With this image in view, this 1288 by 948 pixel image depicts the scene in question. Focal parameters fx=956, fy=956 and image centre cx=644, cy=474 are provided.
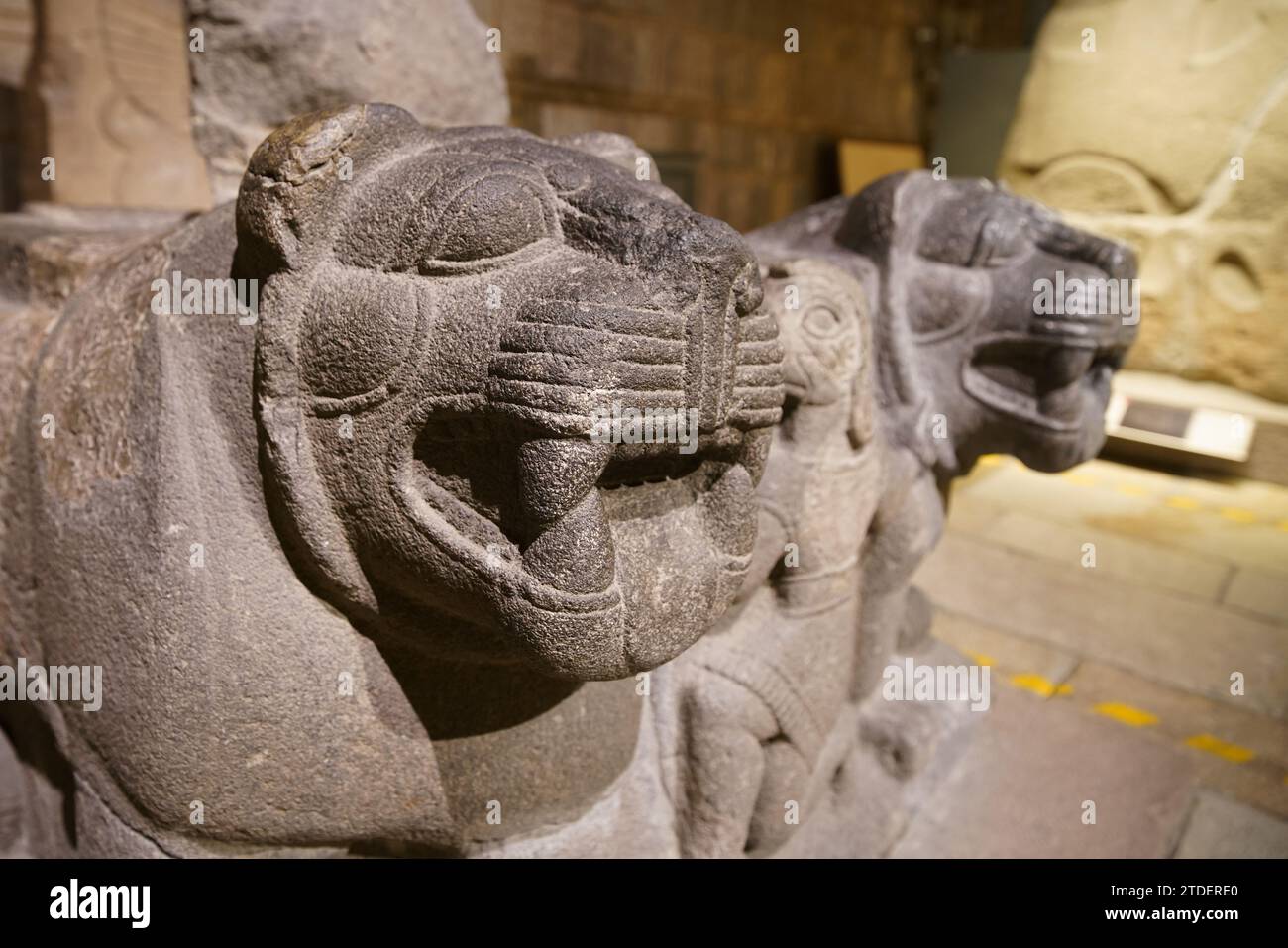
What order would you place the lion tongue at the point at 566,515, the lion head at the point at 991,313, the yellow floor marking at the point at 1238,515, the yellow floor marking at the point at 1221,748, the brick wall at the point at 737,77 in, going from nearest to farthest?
1. the lion tongue at the point at 566,515
2. the lion head at the point at 991,313
3. the yellow floor marking at the point at 1221,748
4. the yellow floor marking at the point at 1238,515
5. the brick wall at the point at 737,77

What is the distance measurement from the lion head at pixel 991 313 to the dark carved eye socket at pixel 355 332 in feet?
3.43

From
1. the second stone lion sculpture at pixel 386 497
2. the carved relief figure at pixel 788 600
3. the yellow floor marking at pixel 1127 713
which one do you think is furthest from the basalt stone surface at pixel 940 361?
the yellow floor marking at pixel 1127 713

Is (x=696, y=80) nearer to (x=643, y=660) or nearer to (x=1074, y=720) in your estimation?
(x=1074, y=720)

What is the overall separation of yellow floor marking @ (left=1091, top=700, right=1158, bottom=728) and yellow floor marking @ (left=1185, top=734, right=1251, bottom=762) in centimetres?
10

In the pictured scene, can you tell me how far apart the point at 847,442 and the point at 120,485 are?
0.99 m

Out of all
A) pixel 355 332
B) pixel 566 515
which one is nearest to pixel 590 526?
pixel 566 515

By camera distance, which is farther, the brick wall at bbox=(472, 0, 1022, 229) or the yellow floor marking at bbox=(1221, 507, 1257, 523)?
the brick wall at bbox=(472, 0, 1022, 229)

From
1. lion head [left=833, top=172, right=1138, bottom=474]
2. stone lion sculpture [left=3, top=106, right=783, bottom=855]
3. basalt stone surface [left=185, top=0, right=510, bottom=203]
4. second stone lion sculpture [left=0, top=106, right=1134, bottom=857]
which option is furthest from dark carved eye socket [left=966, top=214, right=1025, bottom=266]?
basalt stone surface [left=185, top=0, right=510, bottom=203]

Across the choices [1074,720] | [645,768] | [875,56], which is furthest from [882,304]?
[875,56]

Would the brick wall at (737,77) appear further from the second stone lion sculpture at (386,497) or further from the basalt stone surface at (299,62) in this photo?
the second stone lion sculpture at (386,497)

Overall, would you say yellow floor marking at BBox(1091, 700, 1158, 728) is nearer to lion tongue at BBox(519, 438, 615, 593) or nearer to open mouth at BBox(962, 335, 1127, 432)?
open mouth at BBox(962, 335, 1127, 432)

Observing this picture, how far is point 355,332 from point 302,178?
6.0 inches

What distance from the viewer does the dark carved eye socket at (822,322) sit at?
1393 mm

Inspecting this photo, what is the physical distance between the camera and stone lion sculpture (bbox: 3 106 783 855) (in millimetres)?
861
